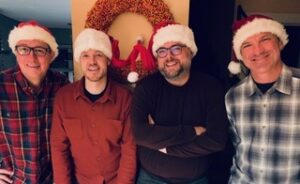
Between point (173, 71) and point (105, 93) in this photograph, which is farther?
point (105, 93)

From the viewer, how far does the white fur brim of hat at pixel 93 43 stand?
172 centimetres

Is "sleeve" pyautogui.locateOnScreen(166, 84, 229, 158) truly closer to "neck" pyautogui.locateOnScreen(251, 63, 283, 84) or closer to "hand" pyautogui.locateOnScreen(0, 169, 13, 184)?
"neck" pyautogui.locateOnScreen(251, 63, 283, 84)

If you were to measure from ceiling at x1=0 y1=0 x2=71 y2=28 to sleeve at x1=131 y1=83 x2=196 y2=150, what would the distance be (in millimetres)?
4427

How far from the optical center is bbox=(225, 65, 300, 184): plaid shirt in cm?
154

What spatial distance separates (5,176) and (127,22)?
118cm

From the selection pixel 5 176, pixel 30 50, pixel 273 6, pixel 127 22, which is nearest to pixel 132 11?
pixel 127 22

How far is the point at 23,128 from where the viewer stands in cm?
177

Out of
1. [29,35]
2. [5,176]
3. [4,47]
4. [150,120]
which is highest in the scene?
[29,35]

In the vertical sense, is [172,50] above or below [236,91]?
above

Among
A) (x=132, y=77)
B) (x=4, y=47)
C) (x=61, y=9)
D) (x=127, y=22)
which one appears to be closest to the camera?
(x=132, y=77)

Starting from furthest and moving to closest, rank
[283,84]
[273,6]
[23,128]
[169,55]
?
[273,6], [23,128], [169,55], [283,84]

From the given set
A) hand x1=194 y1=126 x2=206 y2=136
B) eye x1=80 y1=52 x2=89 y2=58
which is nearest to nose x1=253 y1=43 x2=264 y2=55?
hand x1=194 y1=126 x2=206 y2=136

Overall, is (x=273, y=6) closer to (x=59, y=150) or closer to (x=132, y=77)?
(x=132, y=77)

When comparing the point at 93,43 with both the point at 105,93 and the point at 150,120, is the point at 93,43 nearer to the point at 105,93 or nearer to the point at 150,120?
the point at 105,93
